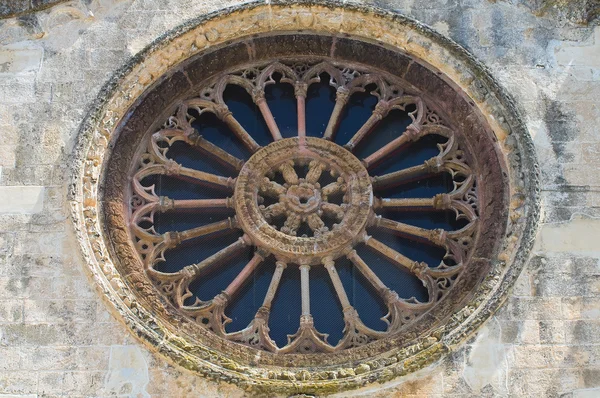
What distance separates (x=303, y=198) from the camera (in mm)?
12969

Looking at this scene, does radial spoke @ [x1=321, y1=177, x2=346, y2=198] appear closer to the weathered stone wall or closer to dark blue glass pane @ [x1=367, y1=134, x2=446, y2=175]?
dark blue glass pane @ [x1=367, y1=134, x2=446, y2=175]

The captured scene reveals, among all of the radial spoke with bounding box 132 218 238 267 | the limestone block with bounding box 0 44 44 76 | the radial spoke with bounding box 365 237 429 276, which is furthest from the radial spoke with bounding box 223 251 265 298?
the limestone block with bounding box 0 44 44 76

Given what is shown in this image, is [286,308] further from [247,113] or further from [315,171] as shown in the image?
[247,113]

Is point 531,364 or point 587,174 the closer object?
point 531,364

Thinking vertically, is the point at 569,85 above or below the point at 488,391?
above

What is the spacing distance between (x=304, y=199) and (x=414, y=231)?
1.32 metres

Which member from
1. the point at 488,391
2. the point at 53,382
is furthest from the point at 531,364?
the point at 53,382

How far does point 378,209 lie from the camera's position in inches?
511

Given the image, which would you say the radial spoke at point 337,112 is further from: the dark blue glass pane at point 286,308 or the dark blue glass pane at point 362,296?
the dark blue glass pane at point 286,308

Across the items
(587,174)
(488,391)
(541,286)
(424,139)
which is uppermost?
(424,139)

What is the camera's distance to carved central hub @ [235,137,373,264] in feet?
41.3

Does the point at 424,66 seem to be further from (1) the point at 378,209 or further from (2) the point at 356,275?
(2) the point at 356,275

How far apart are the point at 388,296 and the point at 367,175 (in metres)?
1.54

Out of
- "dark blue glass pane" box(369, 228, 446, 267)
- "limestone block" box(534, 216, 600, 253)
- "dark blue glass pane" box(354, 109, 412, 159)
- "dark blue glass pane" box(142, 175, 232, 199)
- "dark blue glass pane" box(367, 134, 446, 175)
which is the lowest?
"limestone block" box(534, 216, 600, 253)
